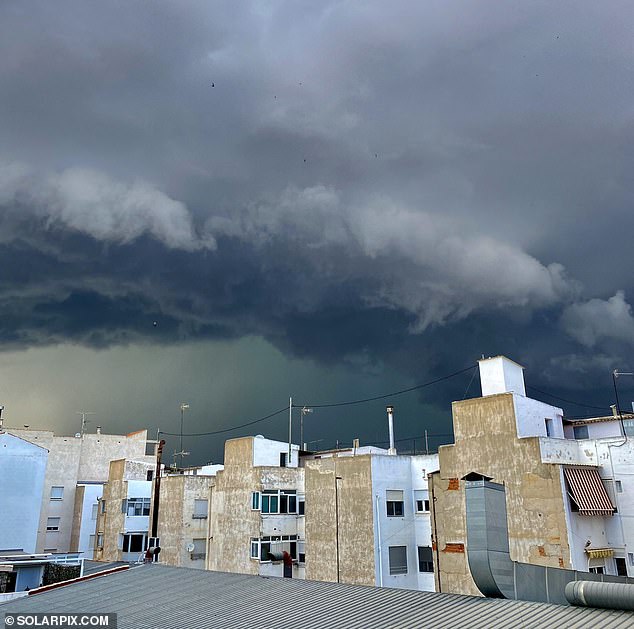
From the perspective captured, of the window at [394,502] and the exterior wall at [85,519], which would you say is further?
the exterior wall at [85,519]

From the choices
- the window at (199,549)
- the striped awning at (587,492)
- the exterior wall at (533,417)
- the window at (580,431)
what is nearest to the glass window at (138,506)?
the window at (199,549)

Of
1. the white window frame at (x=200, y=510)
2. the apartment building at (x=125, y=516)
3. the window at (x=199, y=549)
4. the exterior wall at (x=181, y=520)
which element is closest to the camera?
the exterior wall at (x=181, y=520)

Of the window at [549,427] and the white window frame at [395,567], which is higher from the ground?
the window at [549,427]

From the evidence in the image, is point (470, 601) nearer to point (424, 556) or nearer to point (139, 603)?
point (139, 603)

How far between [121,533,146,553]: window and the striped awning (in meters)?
47.8

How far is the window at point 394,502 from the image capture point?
48.0 metres

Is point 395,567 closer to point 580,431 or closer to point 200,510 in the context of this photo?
point 580,431

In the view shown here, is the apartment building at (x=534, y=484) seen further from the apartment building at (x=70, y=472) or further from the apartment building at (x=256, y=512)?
the apartment building at (x=70, y=472)

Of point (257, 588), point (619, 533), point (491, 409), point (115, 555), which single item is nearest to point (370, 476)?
point (491, 409)

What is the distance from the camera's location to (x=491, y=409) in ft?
137

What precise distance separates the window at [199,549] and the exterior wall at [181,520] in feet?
0.76

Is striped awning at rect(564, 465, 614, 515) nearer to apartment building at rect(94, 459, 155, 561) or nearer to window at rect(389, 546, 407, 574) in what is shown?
window at rect(389, 546, 407, 574)

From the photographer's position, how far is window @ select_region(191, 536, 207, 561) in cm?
6450

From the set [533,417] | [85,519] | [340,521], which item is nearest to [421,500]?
[340,521]
